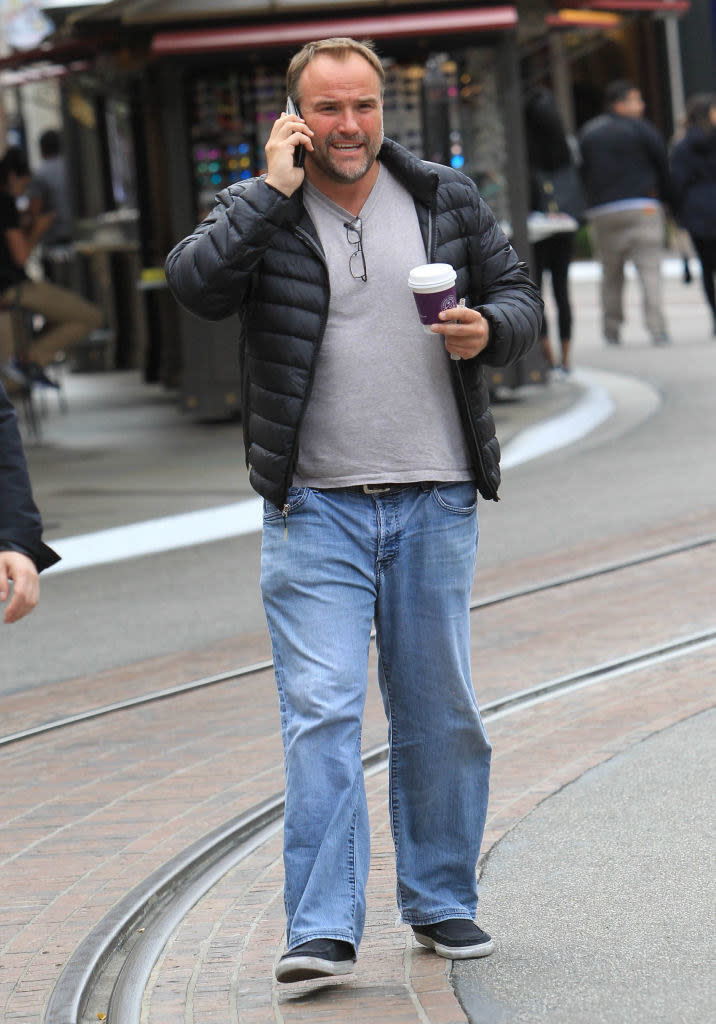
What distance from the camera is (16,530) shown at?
141 inches

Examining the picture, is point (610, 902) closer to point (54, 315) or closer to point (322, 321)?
A: point (322, 321)

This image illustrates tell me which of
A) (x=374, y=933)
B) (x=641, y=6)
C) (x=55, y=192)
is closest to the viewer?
(x=374, y=933)

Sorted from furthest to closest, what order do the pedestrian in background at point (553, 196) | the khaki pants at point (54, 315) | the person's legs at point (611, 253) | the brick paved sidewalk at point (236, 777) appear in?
the person's legs at point (611, 253) < the khaki pants at point (54, 315) < the pedestrian in background at point (553, 196) < the brick paved sidewalk at point (236, 777)

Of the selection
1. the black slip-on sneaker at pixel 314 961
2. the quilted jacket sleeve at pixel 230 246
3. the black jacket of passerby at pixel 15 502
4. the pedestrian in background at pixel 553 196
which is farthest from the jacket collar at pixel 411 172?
the pedestrian in background at pixel 553 196

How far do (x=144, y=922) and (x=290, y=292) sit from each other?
1.56m

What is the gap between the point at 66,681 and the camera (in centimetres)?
696

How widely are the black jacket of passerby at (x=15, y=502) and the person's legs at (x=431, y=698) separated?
70cm

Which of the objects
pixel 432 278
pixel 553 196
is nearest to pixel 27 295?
pixel 553 196

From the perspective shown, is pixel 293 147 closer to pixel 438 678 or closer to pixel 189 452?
pixel 438 678

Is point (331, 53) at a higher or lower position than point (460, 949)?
higher

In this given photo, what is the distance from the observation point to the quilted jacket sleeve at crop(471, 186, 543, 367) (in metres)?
3.82

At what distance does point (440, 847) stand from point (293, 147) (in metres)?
1.45

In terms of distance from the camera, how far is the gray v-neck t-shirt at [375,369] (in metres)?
3.83

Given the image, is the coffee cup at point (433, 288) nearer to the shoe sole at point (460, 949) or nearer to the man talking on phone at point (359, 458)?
the man talking on phone at point (359, 458)
